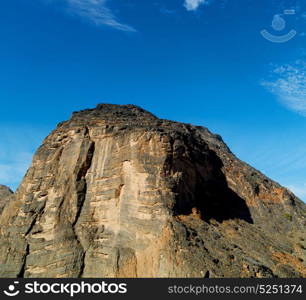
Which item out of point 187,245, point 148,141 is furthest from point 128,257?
point 148,141

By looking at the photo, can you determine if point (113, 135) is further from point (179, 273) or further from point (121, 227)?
point (179, 273)

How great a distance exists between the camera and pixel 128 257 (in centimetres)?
3080

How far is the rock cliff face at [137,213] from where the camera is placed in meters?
29.9

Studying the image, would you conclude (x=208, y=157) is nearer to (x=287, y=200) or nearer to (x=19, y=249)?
(x=287, y=200)

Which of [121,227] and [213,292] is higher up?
[121,227]

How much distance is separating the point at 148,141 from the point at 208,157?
13.8m

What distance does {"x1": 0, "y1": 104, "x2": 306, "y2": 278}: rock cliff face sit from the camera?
29.9 metres

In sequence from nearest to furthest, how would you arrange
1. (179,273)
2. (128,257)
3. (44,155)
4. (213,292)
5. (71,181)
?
1. (213,292)
2. (179,273)
3. (128,257)
4. (71,181)
5. (44,155)

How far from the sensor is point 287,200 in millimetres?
48719

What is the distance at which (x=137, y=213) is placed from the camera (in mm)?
32969

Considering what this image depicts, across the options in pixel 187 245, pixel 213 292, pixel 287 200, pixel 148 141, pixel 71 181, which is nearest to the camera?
pixel 213 292

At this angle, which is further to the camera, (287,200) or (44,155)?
(287,200)

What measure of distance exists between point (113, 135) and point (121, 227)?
12.5 m

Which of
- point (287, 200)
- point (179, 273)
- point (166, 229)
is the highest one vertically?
point (287, 200)
